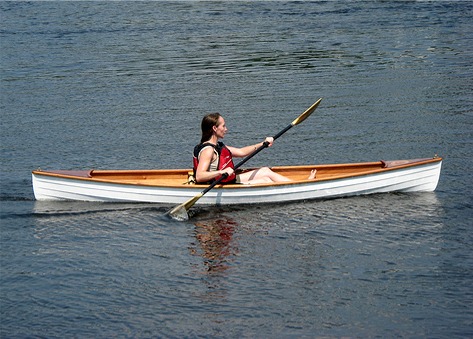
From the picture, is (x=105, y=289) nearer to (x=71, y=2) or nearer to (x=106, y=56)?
(x=106, y=56)

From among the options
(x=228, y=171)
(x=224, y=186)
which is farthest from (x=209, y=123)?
(x=224, y=186)

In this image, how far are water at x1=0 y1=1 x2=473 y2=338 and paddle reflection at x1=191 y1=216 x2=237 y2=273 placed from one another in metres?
0.03

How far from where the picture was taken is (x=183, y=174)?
13.0 m

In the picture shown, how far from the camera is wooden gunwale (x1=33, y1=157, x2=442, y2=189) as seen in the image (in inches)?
490

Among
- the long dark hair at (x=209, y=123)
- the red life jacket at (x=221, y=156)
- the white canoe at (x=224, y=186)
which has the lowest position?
the white canoe at (x=224, y=186)

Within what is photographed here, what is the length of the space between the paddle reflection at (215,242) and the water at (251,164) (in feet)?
0.11

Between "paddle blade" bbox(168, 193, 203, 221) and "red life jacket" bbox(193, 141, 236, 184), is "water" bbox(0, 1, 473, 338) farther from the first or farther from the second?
"red life jacket" bbox(193, 141, 236, 184)

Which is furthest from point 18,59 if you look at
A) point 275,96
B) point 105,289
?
point 105,289

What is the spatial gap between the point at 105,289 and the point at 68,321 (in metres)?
0.86

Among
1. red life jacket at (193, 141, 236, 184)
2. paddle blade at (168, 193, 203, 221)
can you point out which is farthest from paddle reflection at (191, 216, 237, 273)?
red life jacket at (193, 141, 236, 184)

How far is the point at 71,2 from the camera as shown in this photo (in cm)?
4012

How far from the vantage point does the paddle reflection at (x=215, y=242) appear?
1036 centimetres

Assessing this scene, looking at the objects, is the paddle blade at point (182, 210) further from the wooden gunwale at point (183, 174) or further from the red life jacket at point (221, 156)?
the red life jacket at point (221, 156)

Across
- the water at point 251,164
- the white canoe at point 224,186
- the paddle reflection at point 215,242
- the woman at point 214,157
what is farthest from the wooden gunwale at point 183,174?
the paddle reflection at point 215,242
